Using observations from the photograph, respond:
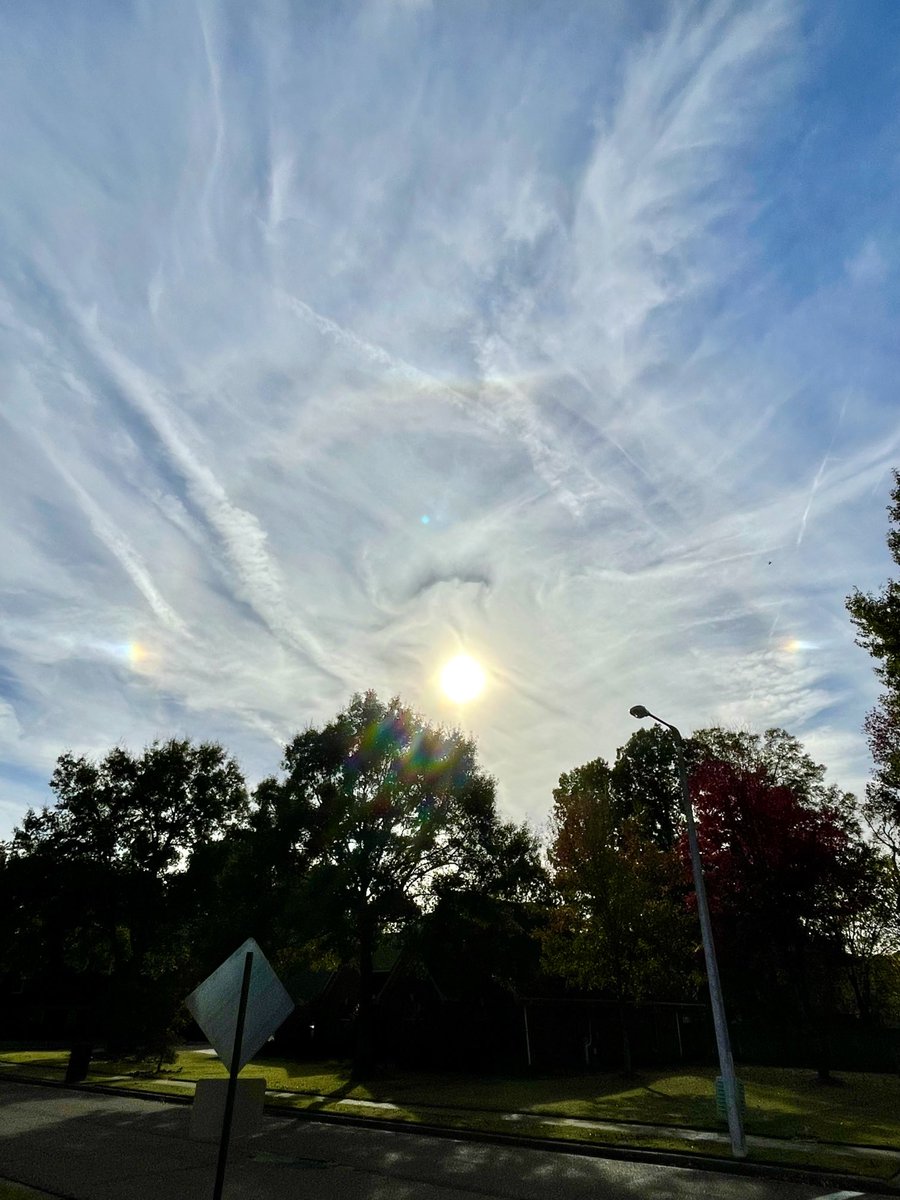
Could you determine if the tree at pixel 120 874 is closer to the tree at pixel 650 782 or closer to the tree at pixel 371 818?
the tree at pixel 371 818

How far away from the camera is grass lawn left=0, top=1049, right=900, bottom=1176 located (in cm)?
1590

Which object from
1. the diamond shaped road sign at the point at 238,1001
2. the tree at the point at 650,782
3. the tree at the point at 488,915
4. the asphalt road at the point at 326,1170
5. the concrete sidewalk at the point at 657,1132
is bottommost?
the asphalt road at the point at 326,1170

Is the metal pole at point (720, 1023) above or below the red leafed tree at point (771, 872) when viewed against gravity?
below

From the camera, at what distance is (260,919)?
30719 mm

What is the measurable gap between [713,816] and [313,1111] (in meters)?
17.3

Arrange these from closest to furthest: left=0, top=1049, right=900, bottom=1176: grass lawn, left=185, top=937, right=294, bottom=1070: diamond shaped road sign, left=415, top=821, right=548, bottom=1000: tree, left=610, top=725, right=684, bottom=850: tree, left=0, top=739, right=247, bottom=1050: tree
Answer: left=185, top=937, right=294, bottom=1070: diamond shaped road sign < left=0, top=1049, right=900, bottom=1176: grass lawn < left=415, top=821, right=548, bottom=1000: tree < left=0, top=739, right=247, bottom=1050: tree < left=610, top=725, right=684, bottom=850: tree

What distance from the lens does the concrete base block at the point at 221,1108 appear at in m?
6.66

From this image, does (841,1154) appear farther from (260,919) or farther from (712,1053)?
(712,1053)

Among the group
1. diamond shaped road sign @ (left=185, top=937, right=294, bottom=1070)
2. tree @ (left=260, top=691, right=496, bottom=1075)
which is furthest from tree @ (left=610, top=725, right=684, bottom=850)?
diamond shaped road sign @ (left=185, top=937, right=294, bottom=1070)

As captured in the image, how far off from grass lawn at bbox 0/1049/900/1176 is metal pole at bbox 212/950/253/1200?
1166 centimetres

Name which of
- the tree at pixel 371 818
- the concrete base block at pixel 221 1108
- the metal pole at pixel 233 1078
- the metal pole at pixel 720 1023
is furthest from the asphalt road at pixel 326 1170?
the tree at pixel 371 818

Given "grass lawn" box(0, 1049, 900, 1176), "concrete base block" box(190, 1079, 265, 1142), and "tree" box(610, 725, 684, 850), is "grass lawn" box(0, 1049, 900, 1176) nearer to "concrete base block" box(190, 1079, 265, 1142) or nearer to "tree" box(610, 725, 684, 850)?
"concrete base block" box(190, 1079, 265, 1142)

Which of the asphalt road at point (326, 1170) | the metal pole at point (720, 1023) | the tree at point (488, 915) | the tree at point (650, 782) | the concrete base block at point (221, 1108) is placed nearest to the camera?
the concrete base block at point (221, 1108)

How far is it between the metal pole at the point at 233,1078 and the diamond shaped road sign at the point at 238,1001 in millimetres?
76
